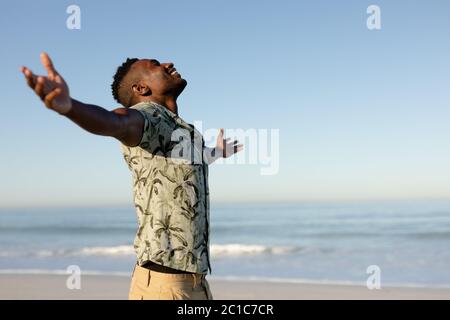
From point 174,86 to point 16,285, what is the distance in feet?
24.3

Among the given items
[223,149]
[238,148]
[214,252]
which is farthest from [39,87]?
[214,252]

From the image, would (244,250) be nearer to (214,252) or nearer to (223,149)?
(214,252)

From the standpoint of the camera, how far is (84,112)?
2.08 meters

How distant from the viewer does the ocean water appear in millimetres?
11609

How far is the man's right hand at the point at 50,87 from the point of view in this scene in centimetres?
186

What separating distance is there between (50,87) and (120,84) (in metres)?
1.03

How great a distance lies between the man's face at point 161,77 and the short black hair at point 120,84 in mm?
70

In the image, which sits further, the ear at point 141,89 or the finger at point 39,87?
the ear at point 141,89

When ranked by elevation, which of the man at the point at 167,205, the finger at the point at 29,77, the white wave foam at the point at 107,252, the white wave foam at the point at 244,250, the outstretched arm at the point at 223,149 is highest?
the finger at the point at 29,77

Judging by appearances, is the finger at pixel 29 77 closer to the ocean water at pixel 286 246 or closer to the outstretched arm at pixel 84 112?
the outstretched arm at pixel 84 112

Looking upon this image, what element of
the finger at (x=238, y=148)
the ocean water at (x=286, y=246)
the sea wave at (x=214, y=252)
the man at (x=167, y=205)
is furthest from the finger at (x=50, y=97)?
the sea wave at (x=214, y=252)

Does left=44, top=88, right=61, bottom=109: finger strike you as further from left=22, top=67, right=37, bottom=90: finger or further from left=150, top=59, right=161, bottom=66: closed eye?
left=150, top=59, right=161, bottom=66: closed eye

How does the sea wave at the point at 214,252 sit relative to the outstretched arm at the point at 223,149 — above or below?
below
